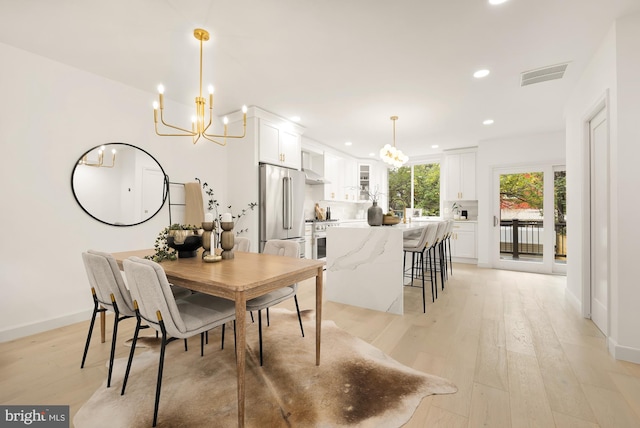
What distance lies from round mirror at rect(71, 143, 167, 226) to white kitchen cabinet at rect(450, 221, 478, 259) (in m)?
5.70

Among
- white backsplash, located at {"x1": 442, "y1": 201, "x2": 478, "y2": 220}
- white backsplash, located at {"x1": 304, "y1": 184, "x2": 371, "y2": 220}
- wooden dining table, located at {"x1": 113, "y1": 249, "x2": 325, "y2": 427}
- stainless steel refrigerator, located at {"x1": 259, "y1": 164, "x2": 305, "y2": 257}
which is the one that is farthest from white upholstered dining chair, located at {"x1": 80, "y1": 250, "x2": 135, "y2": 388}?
white backsplash, located at {"x1": 442, "y1": 201, "x2": 478, "y2": 220}

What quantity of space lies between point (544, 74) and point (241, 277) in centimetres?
376

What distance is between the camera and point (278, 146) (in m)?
4.54

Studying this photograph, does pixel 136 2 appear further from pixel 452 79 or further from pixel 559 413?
pixel 559 413

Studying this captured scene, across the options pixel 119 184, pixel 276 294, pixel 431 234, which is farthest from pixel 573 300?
pixel 119 184

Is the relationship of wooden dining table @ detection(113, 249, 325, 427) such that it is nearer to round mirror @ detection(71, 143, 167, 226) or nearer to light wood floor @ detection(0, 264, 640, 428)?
light wood floor @ detection(0, 264, 640, 428)

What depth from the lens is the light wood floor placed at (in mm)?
1617

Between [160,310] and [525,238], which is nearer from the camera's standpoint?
[160,310]

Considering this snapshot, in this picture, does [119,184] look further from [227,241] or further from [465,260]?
[465,260]

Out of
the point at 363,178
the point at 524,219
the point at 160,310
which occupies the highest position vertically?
→ the point at 363,178

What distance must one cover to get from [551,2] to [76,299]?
499 centimetres

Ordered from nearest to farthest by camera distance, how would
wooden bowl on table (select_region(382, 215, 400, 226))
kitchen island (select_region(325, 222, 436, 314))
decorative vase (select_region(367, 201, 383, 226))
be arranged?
kitchen island (select_region(325, 222, 436, 314)), decorative vase (select_region(367, 201, 383, 226)), wooden bowl on table (select_region(382, 215, 400, 226))

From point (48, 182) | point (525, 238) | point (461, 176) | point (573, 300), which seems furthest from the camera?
point (461, 176)

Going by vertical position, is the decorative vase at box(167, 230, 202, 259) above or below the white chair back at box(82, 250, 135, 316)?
above
